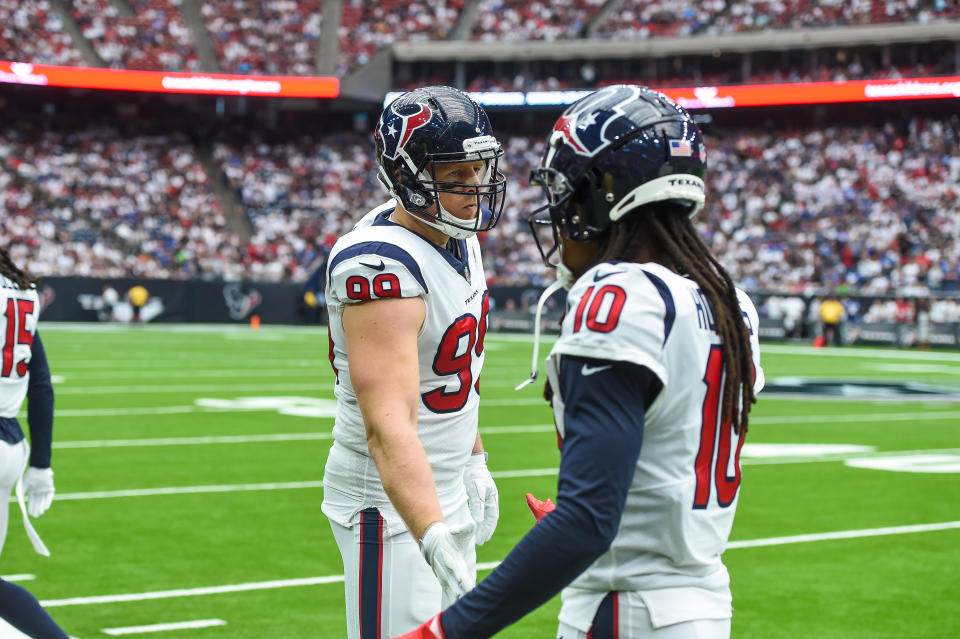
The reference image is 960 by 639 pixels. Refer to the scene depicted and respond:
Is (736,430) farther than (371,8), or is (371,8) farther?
(371,8)

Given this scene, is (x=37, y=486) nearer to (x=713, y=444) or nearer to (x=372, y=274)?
(x=372, y=274)

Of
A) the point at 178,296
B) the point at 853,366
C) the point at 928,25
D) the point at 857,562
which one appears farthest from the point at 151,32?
the point at 857,562

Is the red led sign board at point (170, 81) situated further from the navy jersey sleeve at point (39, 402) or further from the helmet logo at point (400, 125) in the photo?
the helmet logo at point (400, 125)

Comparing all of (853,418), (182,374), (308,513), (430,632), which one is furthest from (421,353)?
(182,374)

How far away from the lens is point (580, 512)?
1.97 m

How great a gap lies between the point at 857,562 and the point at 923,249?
22.8m

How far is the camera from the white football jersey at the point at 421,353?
3.06m

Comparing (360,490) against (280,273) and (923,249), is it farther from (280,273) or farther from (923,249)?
(280,273)

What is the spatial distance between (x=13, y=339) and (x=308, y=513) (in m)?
3.83

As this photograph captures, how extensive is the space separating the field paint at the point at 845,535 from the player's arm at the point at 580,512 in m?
5.25

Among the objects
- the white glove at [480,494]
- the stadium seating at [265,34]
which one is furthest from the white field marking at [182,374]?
the stadium seating at [265,34]

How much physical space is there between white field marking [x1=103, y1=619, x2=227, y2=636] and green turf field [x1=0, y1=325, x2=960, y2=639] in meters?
0.03

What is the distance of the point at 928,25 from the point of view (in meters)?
30.7

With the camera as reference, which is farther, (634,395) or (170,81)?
(170,81)
